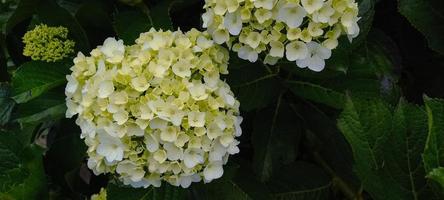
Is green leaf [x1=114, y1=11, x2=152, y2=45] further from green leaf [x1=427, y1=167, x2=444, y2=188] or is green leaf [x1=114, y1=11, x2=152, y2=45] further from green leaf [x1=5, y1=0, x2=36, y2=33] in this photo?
green leaf [x1=427, y1=167, x2=444, y2=188]

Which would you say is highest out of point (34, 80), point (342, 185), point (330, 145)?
point (34, 80)

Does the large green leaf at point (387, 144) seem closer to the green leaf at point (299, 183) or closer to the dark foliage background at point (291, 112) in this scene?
the dark foliage background at point (291, 112)

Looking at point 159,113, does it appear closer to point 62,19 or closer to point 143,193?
point 143,193

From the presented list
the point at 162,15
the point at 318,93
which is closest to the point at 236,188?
the point at 318,93

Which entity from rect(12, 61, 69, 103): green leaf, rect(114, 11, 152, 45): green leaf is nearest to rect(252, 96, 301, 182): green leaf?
rect(114, 11, 152, 45): green leaf

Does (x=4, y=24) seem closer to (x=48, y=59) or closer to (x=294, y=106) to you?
(x=48, y=59)

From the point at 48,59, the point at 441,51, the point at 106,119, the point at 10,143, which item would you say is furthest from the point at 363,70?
the point at 10,143

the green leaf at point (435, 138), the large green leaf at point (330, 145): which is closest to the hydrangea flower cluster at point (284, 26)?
the green leaf at point (435, 138)
